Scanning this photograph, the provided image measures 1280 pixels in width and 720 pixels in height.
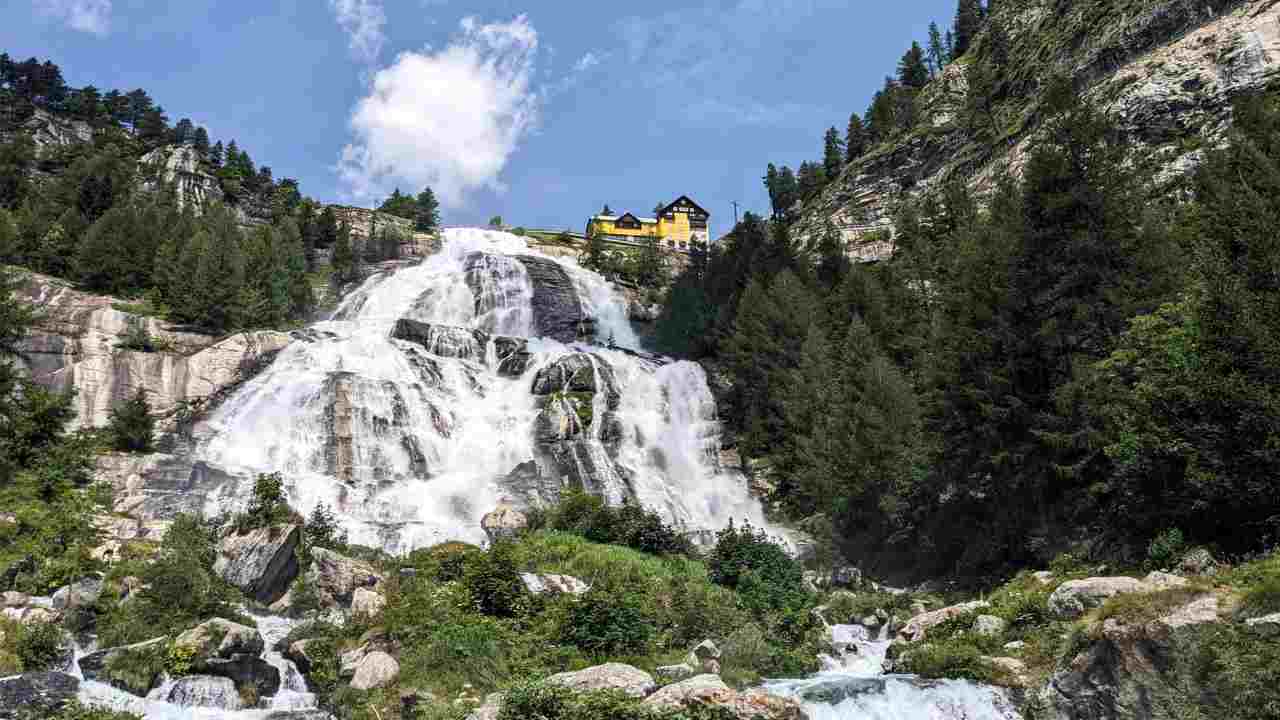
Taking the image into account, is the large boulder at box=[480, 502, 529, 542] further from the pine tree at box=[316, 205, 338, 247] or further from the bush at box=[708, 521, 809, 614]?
the pine tree at box=[316, 205, 338, 247]

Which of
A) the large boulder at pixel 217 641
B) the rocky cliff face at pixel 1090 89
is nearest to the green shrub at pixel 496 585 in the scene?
the large boulder at pixel 217 641

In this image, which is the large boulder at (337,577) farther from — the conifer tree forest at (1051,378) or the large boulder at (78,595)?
the conifer tree forest at (1051,378)

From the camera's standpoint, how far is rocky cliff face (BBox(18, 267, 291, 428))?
42.4 m

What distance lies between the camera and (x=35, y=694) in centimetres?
1648

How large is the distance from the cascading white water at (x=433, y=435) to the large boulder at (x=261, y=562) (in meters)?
6.36

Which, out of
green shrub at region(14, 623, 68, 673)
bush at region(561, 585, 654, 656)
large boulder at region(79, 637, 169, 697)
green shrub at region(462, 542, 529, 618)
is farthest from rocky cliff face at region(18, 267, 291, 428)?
bush at region(561, 585, 654, 656)

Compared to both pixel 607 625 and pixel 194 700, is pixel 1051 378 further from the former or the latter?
pixel 194 700

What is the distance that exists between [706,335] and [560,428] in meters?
18.7

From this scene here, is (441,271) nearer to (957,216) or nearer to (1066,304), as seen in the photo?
(957,216)

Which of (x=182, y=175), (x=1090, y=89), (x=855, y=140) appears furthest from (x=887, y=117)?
(x=182, y=175)

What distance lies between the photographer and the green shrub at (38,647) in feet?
61.0

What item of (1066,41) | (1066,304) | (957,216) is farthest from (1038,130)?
(1066,304)

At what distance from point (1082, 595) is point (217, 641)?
18.8m

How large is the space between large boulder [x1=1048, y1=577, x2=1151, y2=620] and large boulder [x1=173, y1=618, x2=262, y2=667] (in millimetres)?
17853
